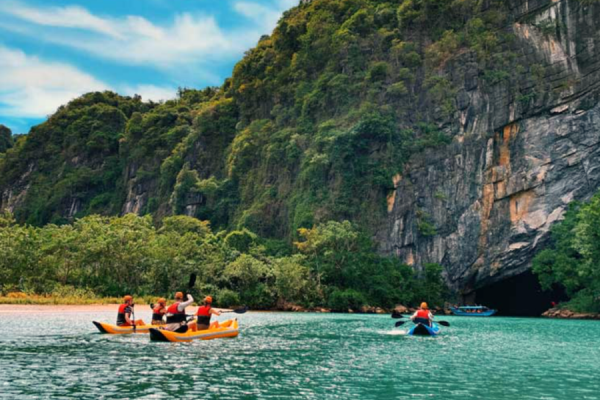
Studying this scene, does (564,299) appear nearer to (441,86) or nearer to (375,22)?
(441,86)

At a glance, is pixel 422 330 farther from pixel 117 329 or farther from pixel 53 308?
pixel 53 308

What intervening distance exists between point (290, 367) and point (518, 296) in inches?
Answer: 2154

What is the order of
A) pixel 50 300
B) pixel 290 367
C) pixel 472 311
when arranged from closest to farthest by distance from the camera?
pixel 290 367, pixel 50 300, pixel 472 311

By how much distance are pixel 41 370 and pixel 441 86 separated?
5291 cm

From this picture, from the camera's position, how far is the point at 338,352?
19.2 m

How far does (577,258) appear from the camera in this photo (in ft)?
172

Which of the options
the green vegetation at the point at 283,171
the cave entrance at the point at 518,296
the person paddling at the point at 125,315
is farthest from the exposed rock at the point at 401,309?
the person paddling at the point at 125,315

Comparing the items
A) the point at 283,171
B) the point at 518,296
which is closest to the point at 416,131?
the point at 283,171

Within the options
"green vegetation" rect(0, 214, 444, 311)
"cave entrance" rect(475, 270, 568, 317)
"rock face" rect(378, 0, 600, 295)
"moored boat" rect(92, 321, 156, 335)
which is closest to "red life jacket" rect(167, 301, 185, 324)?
"moored boat" rect(92, 321, 156, 335)

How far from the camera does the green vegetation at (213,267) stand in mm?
44375

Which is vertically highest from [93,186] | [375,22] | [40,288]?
[375,22]

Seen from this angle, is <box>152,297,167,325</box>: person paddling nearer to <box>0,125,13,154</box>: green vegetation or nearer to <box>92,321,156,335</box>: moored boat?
<box>92,321,156,335</box>: moored boat

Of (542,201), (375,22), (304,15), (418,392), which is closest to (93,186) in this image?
(304,15)

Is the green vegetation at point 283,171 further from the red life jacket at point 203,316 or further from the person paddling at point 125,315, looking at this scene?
the red life jacket at point 203,316
